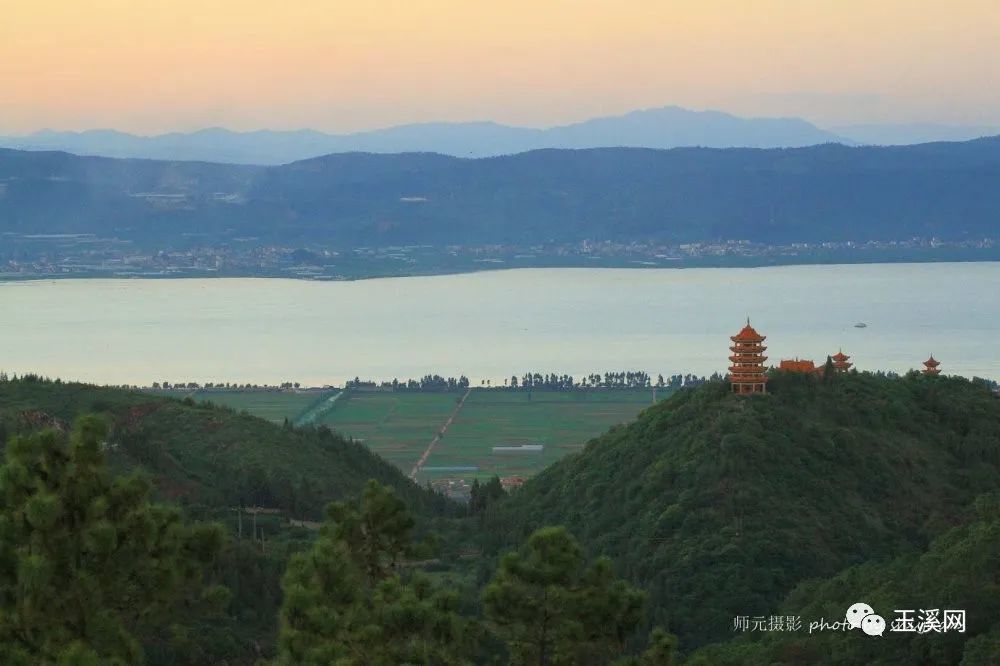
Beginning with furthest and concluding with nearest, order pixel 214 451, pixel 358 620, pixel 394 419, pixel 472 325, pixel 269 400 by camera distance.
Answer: pixel 472 325 < pixel 269 400 < pixel 394 419 < pixel 214 451 < pixel 358 620

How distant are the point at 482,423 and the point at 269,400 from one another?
12109mm

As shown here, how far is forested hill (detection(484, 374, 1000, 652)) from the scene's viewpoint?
37.2 metres

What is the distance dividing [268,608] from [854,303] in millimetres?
122408

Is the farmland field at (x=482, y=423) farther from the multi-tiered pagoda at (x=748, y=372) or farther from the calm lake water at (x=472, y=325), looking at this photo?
the multi-tiered pagoda at (x=748, y=372)

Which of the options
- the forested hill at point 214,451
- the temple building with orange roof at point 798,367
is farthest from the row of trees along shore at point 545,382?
the temple building with orange roof at point 798,367

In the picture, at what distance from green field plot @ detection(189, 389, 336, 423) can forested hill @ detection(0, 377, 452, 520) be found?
27590mm

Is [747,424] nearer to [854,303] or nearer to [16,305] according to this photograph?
[854,303]

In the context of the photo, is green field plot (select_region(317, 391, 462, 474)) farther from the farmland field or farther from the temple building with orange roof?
the temple building with orange roof

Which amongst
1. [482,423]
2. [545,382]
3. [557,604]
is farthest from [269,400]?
[557,604]

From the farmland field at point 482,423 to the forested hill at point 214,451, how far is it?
16843mm

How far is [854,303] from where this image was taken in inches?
5861

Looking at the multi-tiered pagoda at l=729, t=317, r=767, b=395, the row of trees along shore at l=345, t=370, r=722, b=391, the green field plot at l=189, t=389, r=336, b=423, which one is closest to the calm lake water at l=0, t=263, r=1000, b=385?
the row of trees along shore at l=345, t=370, r=722, b=391

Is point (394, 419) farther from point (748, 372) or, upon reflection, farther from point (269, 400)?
point (748, 372)

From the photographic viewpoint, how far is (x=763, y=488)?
4097 cm
